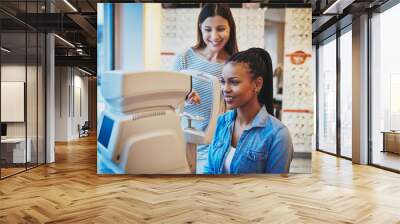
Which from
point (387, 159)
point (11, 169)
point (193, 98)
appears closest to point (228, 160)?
point (193, 98)

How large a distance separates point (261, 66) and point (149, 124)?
71.2 inches

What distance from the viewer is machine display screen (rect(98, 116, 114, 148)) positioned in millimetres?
5387

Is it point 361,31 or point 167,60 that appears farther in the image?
point 361,31

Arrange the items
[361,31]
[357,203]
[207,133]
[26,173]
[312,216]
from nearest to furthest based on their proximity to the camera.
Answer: [312,216]
[357,203]
[207,133]
[26,173]
[361,31]

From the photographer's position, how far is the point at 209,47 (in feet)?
18.3

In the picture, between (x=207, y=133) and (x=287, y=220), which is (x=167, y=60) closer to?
(x=207, y=133)

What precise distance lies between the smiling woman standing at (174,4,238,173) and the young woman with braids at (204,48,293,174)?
4.7 inches

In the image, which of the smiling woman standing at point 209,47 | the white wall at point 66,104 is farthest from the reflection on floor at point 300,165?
the white wall at point 66,104

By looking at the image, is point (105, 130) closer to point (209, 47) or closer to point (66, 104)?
point (209, 47)

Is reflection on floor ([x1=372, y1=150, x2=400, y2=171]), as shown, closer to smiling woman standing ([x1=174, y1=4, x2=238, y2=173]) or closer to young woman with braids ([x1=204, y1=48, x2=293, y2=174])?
young woman with braids ([x1=204, y1=48, x2=293, y2=174])

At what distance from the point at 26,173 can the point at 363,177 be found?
531 cm

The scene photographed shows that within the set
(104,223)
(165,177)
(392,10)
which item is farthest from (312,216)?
(392,10)

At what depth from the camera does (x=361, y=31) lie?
735 cm

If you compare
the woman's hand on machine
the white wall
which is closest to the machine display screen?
the woman's hand on machine
